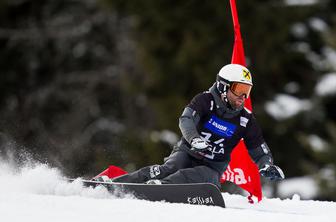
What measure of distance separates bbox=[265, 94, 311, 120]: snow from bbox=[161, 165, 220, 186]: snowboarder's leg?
16.5 meters

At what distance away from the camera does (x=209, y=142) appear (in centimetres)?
1007

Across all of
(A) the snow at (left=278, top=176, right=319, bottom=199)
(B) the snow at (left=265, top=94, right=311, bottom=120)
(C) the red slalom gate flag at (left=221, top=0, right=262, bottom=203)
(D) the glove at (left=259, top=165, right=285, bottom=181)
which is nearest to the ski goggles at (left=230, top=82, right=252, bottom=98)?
(D) the glove at (left=259, top=165, right=285, bottom=181)

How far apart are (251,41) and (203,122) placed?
17.1m

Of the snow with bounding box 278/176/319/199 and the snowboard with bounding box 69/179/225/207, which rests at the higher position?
the snow with bounding box 278/176/319/199

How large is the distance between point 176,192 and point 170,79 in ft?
58.1

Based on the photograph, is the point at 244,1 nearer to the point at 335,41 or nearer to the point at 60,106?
the point at 335,41

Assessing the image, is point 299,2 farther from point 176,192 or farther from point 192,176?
point 176,192

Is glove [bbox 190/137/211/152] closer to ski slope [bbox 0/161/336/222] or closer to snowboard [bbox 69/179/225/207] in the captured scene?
snowboard [bbox 69/179/225/207]

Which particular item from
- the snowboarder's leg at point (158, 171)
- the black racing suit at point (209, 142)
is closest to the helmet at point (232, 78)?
the black racing suit at point (209, 142)

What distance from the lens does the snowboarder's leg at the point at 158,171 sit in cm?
990

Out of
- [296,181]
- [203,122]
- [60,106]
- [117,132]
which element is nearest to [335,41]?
[296,181]

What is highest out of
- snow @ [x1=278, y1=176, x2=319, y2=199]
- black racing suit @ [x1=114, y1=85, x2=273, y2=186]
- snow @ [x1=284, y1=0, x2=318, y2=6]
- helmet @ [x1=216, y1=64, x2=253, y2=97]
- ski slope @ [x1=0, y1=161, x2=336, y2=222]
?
snow @ [x1=284, y1=0, x2=318, y2=6]

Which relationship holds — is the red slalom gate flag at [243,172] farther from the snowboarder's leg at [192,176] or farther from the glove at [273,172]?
the snowboarder's leg at [192,176]

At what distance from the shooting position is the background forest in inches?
1012
